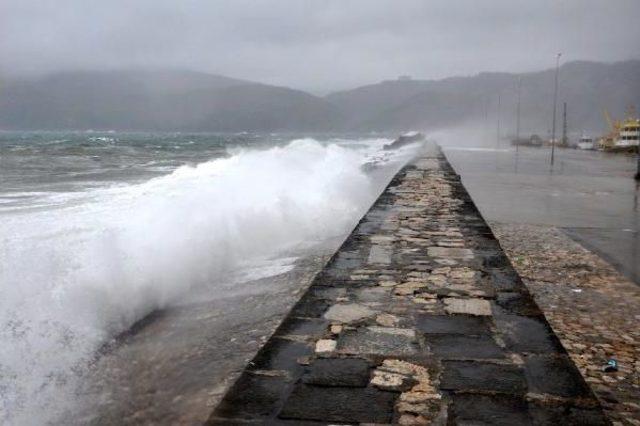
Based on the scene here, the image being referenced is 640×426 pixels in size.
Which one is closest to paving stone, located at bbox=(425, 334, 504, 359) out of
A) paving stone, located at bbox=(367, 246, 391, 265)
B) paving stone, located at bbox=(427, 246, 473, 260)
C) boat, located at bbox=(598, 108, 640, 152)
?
paving stone, located at bbox=(367, 246, 391, 265)

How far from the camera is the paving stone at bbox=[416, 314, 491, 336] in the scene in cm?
354

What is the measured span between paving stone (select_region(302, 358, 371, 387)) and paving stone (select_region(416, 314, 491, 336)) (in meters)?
0.66

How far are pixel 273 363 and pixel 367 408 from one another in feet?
2.23

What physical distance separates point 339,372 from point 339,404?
0.33m

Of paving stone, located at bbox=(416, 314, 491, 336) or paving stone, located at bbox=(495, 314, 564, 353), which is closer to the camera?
paving stone, located at bbox=(495, 314, 564, 353)

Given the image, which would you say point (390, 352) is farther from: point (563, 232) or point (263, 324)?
point (563, 232)

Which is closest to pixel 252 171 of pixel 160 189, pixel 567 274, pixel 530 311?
pixel 160 189

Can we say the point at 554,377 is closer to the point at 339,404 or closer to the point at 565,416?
the point at 565,416

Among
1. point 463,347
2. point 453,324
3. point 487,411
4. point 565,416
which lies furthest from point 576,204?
point 487,411

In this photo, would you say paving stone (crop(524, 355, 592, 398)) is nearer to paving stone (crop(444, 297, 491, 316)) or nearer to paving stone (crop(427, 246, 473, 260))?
paving stone (crop(444, 297, 491, 316))

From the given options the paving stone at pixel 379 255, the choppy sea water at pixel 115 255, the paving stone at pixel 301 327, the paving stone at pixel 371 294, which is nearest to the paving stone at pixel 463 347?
the paving stone at pixel 301 327

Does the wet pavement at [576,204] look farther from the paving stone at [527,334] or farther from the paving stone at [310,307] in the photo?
the paving stone at [310,307]

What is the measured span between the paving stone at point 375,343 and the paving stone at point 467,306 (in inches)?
25.8

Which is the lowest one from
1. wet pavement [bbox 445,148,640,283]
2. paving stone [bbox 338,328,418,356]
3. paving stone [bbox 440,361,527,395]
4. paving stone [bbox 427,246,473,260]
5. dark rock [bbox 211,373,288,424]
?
wet pavement [bbox 445,148,640,283]
